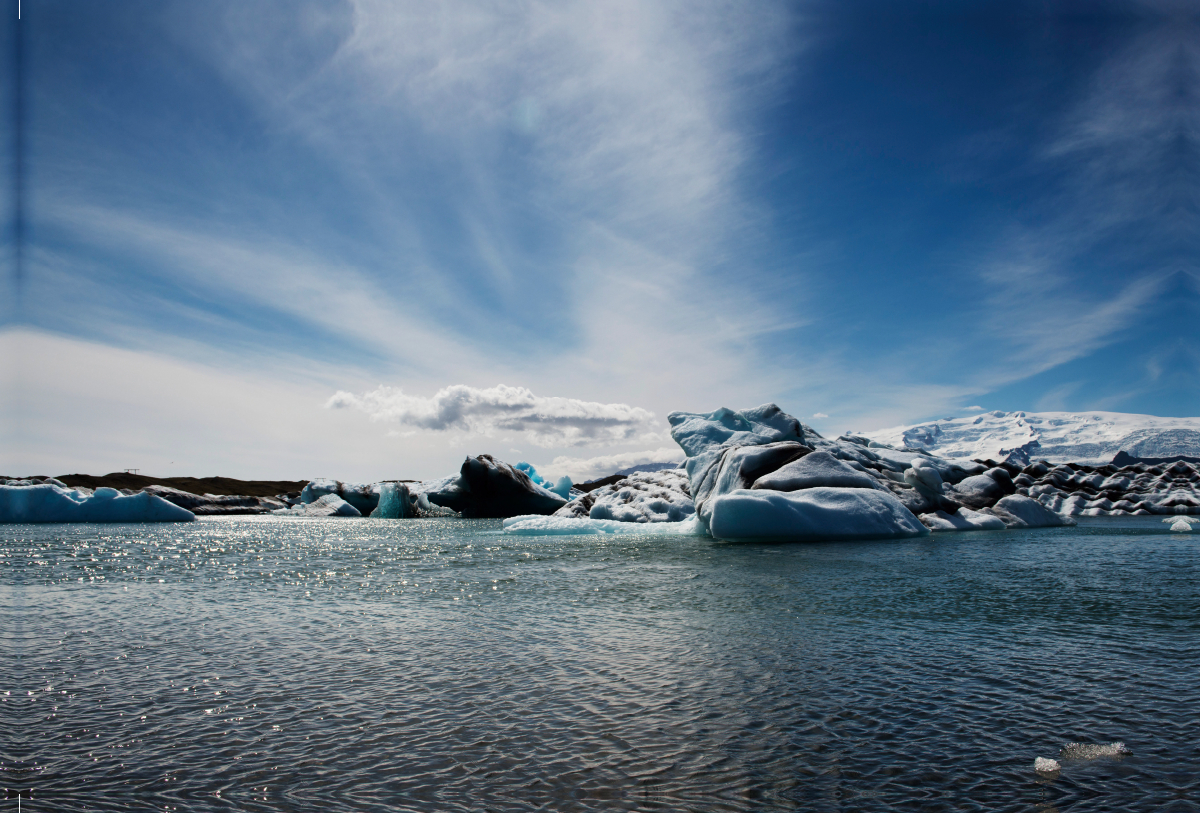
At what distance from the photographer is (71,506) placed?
48031 mm

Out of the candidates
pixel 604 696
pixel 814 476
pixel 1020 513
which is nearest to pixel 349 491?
pixel 814 476

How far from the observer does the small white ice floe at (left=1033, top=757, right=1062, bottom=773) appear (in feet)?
15.9

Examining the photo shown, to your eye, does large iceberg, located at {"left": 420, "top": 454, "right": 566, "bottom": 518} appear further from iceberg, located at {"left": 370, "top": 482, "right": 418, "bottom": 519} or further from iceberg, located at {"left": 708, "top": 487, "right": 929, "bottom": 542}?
iceberg, located at {"left": 708, "top": 487, "right": 929, "bottom": 542}

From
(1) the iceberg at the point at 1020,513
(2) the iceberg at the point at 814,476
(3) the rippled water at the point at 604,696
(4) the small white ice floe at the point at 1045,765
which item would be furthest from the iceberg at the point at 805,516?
(4) the small white ice floe at the point at 1045,765

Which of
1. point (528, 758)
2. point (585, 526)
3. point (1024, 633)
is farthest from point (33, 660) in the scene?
point (585, 526)

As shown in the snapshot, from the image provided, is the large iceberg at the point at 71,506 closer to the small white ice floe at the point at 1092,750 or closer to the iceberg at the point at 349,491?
the iceberg at the point at 349,491

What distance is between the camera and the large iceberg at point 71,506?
46.7 meters

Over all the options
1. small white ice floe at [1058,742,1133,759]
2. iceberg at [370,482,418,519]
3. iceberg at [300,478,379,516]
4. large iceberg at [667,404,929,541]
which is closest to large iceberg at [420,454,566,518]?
iceberg at [370,482,418,519]

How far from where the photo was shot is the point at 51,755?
5.24 m

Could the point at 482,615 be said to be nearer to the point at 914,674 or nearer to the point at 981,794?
the point at 914,674

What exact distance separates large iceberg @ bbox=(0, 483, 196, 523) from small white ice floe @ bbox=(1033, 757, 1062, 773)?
57764mm

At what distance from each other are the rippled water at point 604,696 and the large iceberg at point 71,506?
4163cm

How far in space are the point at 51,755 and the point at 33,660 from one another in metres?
3.84

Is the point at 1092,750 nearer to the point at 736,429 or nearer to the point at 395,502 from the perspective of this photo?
Answer: the point at 736,429
